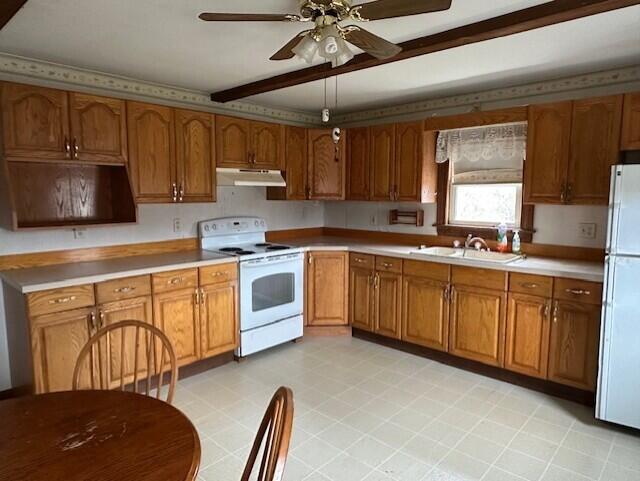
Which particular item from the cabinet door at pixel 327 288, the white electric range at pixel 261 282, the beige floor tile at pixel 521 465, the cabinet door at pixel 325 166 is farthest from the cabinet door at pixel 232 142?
the beige floor tile at pixel 521 465

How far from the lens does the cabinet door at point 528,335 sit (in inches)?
115

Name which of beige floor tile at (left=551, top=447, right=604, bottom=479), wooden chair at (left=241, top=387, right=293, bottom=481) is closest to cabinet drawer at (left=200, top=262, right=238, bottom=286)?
wooden chair at (left=241, top=387, right=293, bottom=481)

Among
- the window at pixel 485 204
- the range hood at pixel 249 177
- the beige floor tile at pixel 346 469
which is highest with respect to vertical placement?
the range hood at pixel 249 177

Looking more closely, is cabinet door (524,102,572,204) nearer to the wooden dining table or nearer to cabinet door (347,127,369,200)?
cabinet door (347,127,369,200)

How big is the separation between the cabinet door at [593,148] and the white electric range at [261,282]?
230 centimetres

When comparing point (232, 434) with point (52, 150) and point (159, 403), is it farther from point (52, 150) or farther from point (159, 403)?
point (52, 150)

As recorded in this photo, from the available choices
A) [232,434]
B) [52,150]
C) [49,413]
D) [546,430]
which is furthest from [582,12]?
[52,150]

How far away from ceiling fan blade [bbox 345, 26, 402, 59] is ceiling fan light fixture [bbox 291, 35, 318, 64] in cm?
16

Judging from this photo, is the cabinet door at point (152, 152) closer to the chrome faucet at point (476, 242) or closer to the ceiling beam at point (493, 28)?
the ceiling beam at point (493, 28)

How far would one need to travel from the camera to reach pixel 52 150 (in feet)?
8.87

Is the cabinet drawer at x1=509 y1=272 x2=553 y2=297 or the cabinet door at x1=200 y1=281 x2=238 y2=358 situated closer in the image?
the cabinet drawer at x1=509 y1=272 x2=553 y2=297

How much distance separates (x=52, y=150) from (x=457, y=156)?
10.4ft

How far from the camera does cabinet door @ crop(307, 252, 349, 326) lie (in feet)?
13.4

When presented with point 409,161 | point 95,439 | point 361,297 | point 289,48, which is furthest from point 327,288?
point 95,439
